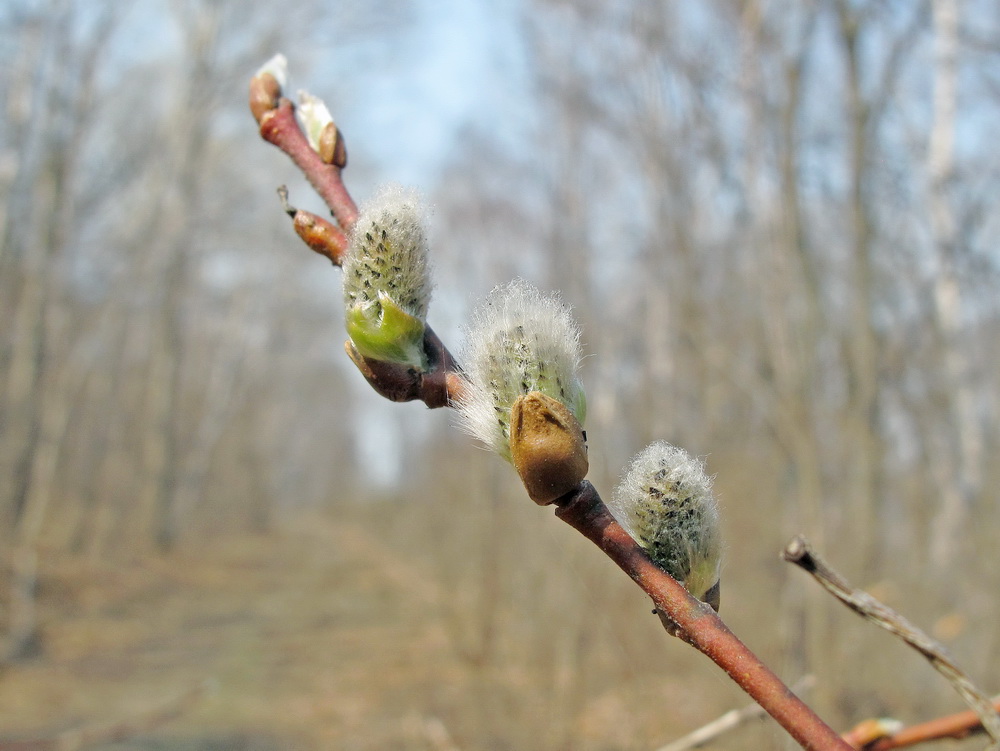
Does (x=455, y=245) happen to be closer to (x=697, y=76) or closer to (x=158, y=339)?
(x=158, y=339)

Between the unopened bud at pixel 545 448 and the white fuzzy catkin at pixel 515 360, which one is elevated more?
the white fuzzy catkin at pixel 515 360

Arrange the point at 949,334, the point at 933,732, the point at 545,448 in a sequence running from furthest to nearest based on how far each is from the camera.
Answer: the point at 949,334 → the point at 933,732 → the point at 545,448

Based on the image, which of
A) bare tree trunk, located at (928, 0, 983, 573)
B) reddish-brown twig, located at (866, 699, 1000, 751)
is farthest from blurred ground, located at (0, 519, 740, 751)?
bare tree trunk, located at (928, 0, 983, 573)

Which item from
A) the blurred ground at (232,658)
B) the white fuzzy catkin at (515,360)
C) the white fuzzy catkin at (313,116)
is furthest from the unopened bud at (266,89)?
the blurred ground at (232,658)

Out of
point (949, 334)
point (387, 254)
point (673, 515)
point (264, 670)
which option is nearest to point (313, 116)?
point (387, 254)

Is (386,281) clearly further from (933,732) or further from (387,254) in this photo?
(933,732)

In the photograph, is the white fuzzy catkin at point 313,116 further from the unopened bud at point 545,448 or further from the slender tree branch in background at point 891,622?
the slender tree branch in background at point 891,622
